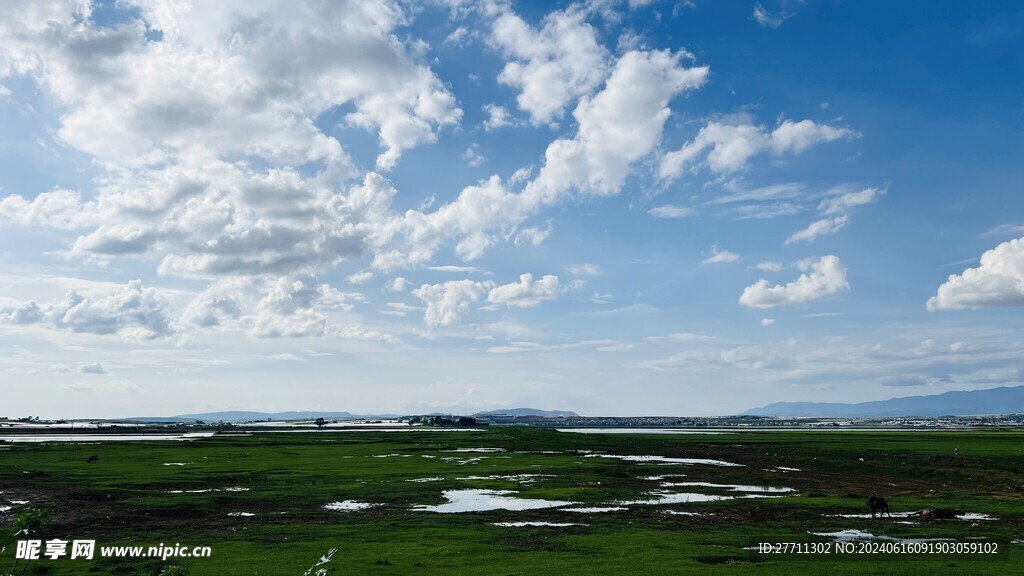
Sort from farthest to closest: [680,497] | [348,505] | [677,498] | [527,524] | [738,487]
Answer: [738,487] < [680,497] < [677,498] < [348,505] < [527,524]

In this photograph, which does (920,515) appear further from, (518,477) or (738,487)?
(518,477)

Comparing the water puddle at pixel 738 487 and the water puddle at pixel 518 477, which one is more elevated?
the water puddle at pixel 738 487

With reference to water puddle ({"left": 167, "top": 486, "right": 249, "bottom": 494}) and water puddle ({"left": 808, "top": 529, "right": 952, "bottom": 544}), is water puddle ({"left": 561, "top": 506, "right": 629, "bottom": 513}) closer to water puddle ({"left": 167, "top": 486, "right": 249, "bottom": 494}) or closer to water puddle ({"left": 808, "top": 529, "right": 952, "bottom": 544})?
water puddle ({"left": 808, "top": 529, "right": 952, "bottom": 544})

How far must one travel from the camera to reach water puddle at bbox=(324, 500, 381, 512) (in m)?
38.5

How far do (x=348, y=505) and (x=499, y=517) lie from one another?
10841 mm

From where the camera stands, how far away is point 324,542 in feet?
94.0

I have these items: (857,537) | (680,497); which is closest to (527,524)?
(680,497)

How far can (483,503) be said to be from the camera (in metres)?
42.2

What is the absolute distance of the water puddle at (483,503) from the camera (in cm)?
3953

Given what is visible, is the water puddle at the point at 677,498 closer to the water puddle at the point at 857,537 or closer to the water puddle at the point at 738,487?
the water puddle at the point at 738,487

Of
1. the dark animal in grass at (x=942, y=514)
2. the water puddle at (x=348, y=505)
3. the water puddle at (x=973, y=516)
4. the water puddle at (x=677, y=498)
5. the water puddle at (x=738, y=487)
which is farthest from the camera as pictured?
the water puddle at (x=738, y=487)

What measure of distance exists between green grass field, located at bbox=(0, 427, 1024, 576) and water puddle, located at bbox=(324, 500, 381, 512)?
666 mm

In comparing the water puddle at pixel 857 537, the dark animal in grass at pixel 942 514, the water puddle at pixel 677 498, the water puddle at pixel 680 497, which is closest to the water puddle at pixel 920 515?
the dark animal in grass at pixel 942 514

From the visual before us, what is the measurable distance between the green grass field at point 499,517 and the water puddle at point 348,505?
67 cm
